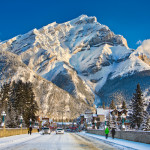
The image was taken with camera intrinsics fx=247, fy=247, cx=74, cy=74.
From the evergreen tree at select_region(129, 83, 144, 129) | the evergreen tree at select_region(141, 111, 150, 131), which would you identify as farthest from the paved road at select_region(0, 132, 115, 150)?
the evergreen tree at select_region(129, 83, 144, 129)

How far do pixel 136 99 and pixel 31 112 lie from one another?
40939 millimetres

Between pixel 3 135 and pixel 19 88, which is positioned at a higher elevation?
pixel 19 88

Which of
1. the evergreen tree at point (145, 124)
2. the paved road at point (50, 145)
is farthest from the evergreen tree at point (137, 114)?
the paved road at point (50, 145)

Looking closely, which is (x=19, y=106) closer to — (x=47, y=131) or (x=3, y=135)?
(x=47, y=131)

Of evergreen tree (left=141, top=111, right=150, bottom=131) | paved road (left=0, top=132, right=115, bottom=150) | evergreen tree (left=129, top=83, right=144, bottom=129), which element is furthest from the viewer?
evergreen tree (left=129, top=83, right=144, bottom=129)

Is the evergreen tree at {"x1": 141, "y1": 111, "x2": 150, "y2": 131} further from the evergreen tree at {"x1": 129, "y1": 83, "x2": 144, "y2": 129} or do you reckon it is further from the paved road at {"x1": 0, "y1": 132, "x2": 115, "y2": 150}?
the paved road at {"x1": 0, "y1": 132, "x2": 115, "y2": 150}

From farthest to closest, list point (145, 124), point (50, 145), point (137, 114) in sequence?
1. point (137, 114)
2. point (145, 124)
3. point (50, 145)

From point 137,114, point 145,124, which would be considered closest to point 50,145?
point 145,124

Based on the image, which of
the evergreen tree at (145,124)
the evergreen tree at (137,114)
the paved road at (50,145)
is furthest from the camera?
the evergreen tree at (137,114)

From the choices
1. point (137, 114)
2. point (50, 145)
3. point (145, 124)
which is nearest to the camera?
point (50, 145)

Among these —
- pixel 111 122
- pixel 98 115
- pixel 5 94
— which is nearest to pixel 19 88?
pixel 5 94

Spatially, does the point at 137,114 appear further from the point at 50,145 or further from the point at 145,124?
the point at 50,145

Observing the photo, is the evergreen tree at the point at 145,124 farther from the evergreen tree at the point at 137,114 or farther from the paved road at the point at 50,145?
the paved road at the point at 50,145

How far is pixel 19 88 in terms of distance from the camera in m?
80.0
